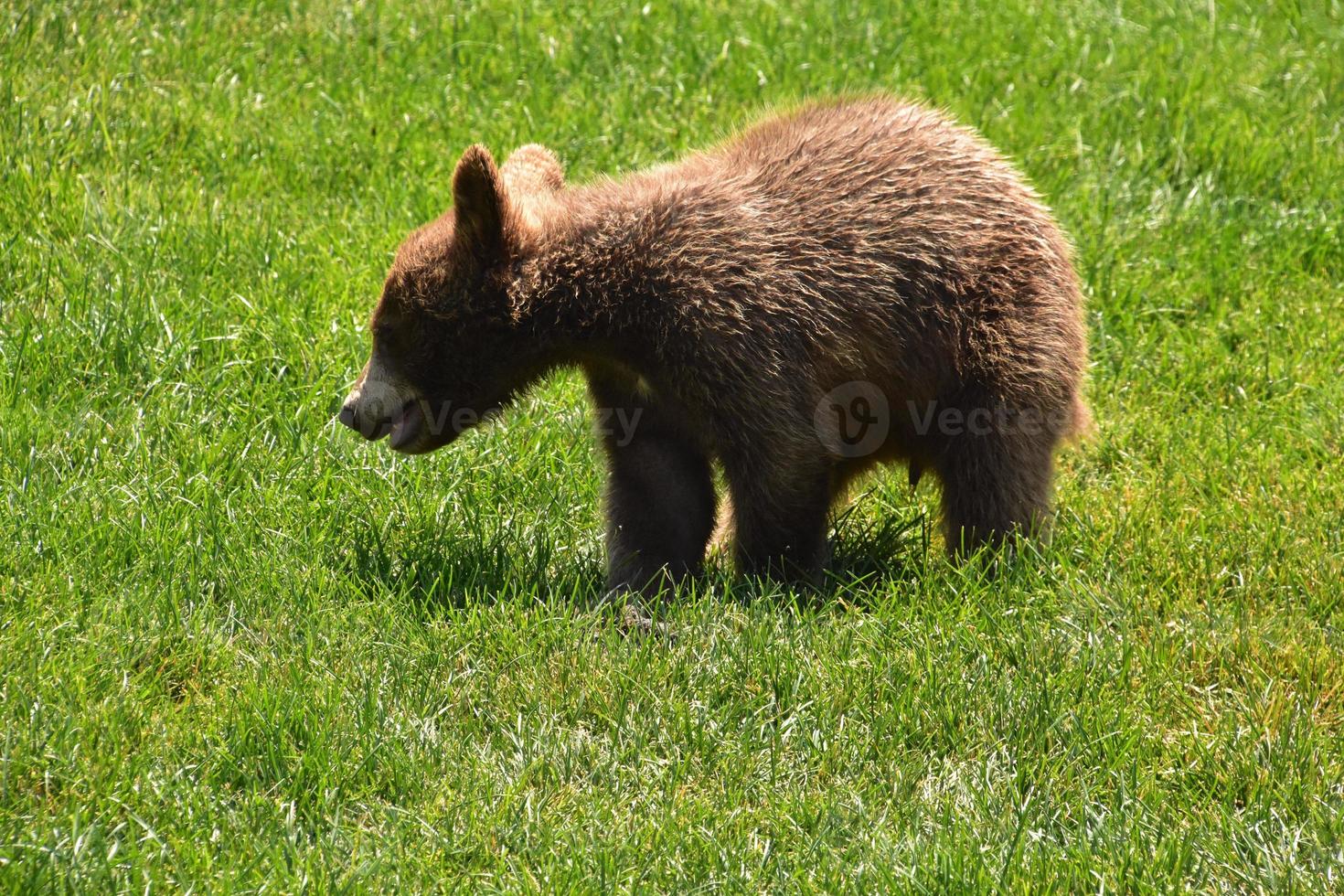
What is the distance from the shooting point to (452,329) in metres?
5.22

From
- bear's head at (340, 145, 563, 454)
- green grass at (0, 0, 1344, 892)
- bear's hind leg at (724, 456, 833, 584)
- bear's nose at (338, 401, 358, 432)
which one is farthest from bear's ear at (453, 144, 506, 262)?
bear's hind leg at (724, 456, 833, 584)

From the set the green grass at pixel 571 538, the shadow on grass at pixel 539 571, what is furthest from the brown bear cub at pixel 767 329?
the green grass at pixel 571 538

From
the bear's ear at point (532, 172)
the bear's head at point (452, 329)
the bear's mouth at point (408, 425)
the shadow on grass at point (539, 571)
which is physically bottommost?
the shadow on grass at point (539, 571)

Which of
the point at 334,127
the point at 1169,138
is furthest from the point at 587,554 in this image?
the point at 1169,138

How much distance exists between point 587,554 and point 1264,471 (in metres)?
2.53

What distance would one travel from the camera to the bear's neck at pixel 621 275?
505 centimetres

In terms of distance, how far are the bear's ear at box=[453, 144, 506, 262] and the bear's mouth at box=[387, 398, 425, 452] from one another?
22.5 inches

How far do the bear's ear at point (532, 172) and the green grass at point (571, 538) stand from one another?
2.65 feet

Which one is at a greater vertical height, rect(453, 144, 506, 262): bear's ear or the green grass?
rect(453, 144, 506, 262): bear's ear

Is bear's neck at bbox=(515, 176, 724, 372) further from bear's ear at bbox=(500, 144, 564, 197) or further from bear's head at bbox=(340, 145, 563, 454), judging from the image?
bear's ear at bbox=(500, 144, 564, 197)

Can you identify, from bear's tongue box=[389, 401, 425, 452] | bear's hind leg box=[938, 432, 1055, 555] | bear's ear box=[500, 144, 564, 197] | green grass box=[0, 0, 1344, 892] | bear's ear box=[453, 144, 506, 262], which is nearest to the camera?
green grass box=[0, 0, 1344, 892]

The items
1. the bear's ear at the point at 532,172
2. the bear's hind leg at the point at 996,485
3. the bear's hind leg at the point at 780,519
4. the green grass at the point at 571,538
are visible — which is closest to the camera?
the green grass at the point at 571,538

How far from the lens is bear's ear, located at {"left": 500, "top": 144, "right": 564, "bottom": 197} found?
557 cm

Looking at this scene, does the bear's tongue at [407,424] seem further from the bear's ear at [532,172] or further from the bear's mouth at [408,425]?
the bear's ear at [532,172]
